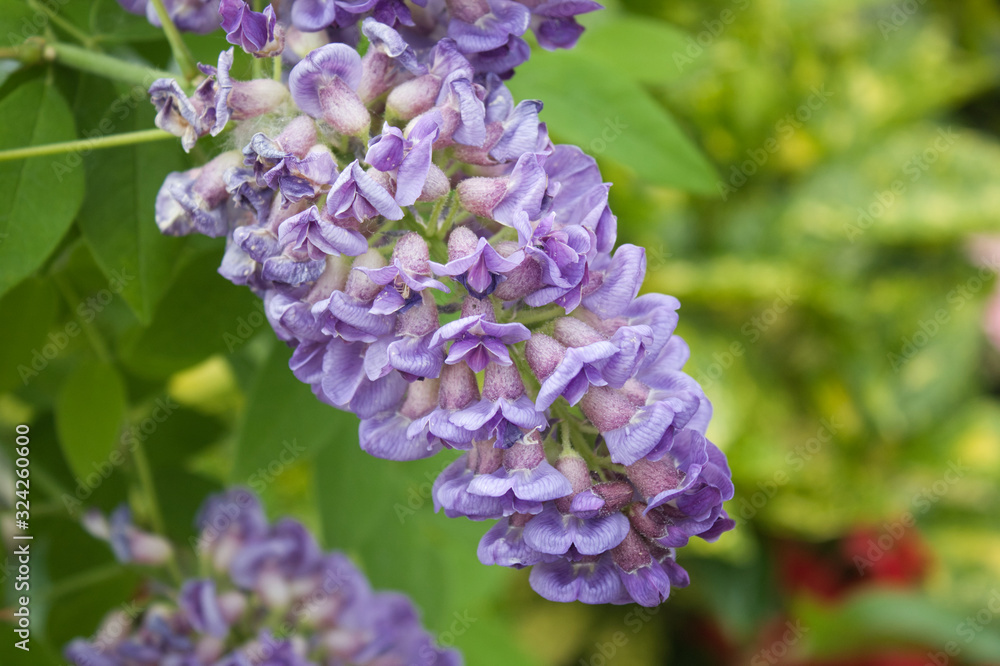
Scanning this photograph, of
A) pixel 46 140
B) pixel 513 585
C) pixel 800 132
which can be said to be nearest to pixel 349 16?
pixel 46 140

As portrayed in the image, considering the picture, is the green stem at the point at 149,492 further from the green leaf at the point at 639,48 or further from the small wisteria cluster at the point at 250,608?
the green leaf at the point at 639,48
